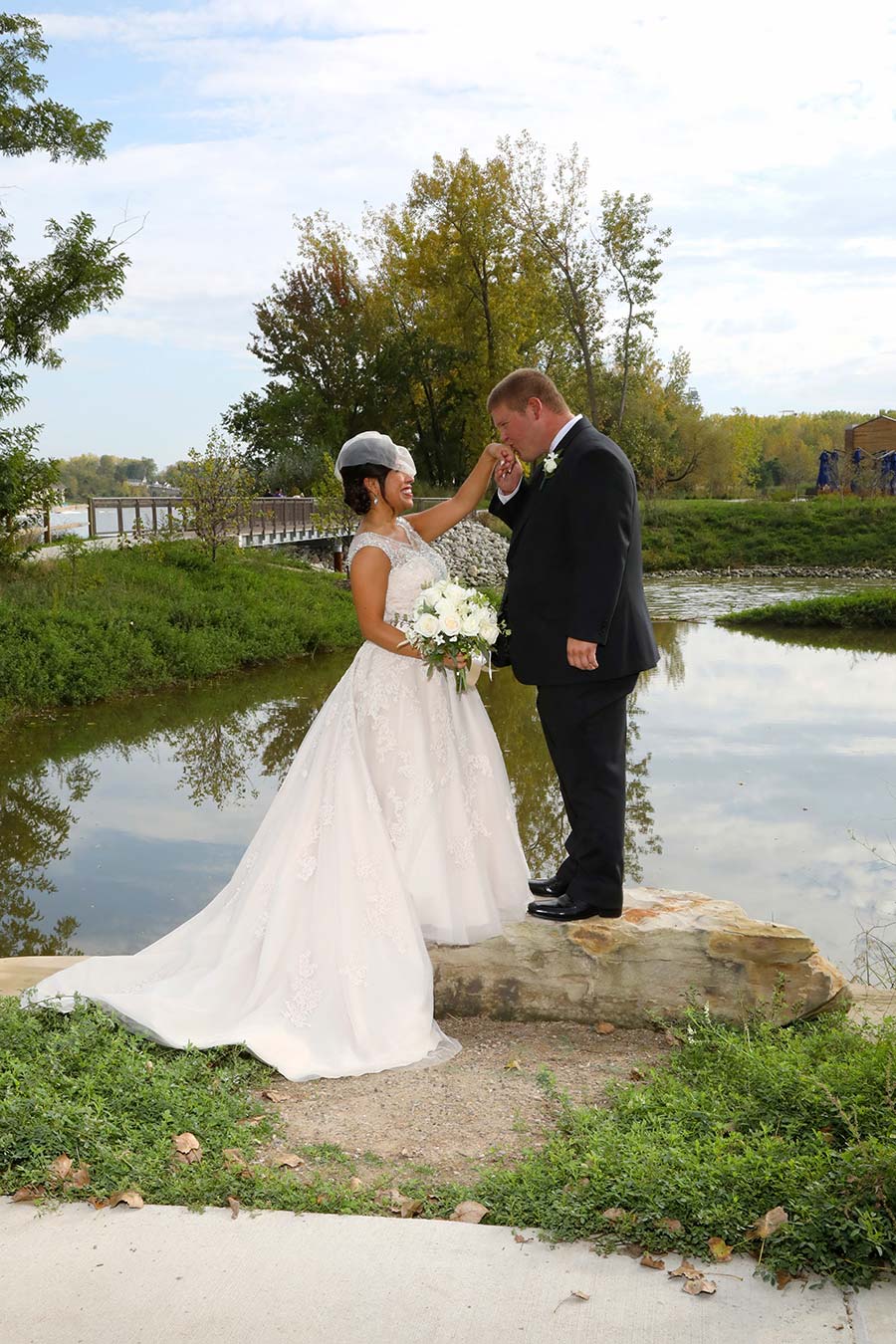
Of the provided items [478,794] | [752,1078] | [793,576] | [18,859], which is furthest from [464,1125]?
[793,576]

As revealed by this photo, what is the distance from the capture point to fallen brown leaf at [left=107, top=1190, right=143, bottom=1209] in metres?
3.32

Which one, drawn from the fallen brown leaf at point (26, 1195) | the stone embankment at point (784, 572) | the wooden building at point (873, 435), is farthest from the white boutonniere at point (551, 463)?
the wooden building at point (873, 435)

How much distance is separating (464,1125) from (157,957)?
1780mm

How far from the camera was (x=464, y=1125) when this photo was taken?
4.08 m

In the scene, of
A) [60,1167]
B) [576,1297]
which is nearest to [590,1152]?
[576,1297]

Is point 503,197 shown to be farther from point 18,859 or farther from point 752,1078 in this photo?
point 752,1078

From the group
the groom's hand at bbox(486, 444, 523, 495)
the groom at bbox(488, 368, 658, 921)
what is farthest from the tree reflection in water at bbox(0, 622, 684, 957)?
the groom's hand at bbox(486, 444, 523, 495)

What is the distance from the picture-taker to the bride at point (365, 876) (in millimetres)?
4672

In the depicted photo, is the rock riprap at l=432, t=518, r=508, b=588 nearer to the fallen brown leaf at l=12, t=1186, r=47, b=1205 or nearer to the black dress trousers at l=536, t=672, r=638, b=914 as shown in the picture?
the black dress trousers at l=536, t=672, r=638, b=914

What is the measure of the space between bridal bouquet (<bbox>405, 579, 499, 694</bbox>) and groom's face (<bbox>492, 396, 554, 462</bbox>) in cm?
67

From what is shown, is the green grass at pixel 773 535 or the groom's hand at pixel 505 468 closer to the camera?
the groom's hand at pixel 505 468

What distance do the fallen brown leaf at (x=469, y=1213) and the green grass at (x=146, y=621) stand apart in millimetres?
14233

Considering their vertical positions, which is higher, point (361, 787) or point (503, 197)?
point (503, 197)

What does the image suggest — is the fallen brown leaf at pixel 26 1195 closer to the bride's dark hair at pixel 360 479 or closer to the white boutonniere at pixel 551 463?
the bride's dark hair at pixel 360 479
